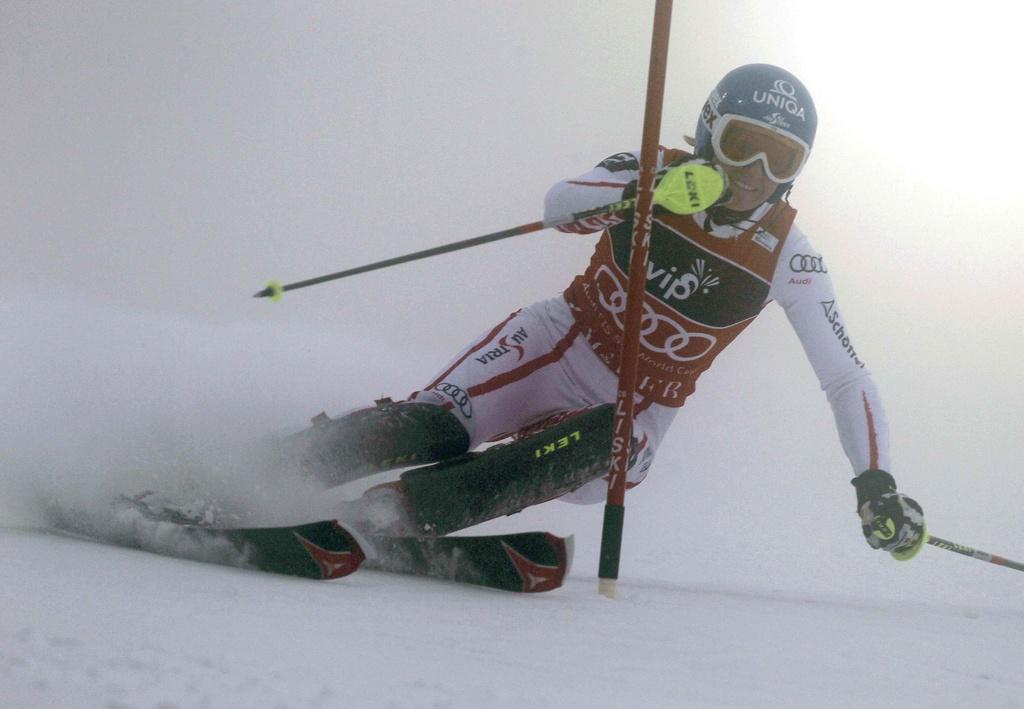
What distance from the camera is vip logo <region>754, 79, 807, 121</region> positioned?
7.96 ft

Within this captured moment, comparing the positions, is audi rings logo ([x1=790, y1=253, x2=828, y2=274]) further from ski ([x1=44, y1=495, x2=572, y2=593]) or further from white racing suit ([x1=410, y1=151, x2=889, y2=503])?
Result: ski ([x1=44, y1=495, x2=572, y2=593])

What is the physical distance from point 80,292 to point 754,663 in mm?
5014

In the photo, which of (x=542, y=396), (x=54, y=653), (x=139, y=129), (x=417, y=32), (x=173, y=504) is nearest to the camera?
(x=54, y=653)

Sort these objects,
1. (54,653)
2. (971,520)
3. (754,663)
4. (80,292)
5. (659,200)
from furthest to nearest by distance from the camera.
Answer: (80,292) < (971,520) < (659,200) < (754,663) < (54,653)

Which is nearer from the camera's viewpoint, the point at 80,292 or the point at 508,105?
the point at 80,292

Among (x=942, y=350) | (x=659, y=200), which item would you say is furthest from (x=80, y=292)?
(x=942, y=350)

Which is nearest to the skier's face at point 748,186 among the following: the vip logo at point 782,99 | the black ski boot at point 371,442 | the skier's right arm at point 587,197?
the vip logo at point 782,99

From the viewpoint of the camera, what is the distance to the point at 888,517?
2.46m

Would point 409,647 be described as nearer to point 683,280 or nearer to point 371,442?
point 371,442

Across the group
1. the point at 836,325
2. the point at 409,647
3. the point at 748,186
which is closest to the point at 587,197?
the point at 748,186

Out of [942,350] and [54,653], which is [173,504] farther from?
[942,350]

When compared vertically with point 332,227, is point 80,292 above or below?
below

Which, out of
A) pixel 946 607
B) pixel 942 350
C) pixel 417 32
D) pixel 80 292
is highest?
pixel 417 32

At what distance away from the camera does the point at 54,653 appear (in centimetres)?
122
